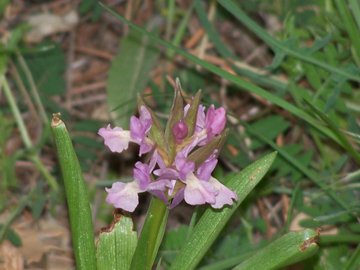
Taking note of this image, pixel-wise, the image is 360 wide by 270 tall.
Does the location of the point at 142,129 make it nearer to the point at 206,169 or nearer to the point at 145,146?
the point at 145,146

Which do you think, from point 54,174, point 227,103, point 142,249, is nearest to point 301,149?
point 227,103

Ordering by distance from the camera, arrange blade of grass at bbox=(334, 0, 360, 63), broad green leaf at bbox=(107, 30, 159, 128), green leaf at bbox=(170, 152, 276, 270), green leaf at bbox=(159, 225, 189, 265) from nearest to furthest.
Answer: green leaf at bbox=(170, 152, 276, 270), blade of grass at bbox=(334, 0, 360, 63), green leaf at bbox=(159, 225, 189, 265), broad green leaf at bbox=(107, 30, 159, 128)

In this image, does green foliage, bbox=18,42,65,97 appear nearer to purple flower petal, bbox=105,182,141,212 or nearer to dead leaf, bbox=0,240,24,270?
dead leaf, bbox=0,240,24,270

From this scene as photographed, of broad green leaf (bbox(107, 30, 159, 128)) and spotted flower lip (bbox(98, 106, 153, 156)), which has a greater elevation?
spotted flower lip (bbox(98, 106, 153, 156))

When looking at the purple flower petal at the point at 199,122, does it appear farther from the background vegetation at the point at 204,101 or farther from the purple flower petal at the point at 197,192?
the background vegetation at the point at 204,101

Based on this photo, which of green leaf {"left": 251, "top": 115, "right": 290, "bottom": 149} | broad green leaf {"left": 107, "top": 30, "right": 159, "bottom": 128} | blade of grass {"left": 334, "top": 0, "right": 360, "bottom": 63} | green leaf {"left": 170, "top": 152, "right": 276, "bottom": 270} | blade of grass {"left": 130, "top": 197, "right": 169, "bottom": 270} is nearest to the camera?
blade of grass {"left": 130, "top": 197, "right": 169, "bottom": 270}

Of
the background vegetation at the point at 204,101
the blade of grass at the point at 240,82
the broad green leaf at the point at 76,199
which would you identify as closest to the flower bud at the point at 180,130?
the broad green leaf at the point at 76,199

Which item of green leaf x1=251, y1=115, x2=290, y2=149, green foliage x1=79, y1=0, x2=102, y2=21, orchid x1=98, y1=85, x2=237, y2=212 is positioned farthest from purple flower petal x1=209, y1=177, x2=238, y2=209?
green foliage x1=79, y1=0, x2=102, y2=21
